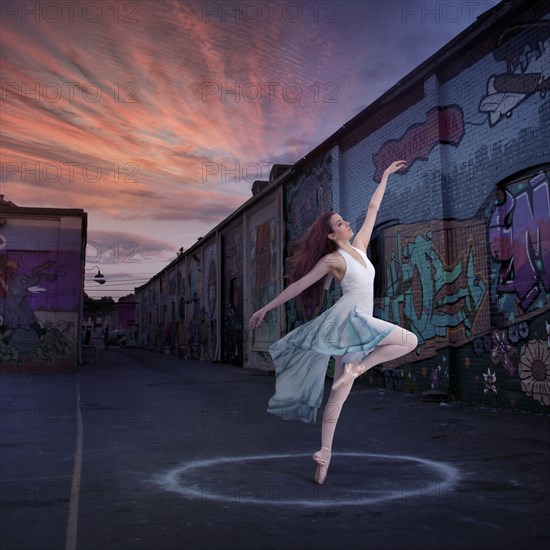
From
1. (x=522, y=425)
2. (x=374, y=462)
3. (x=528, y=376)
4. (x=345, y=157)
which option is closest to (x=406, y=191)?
(x=345, y=157)

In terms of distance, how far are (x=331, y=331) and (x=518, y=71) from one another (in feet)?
23.0

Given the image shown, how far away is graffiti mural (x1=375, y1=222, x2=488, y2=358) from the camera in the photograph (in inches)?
398

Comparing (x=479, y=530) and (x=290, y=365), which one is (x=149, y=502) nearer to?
(x=290, y=365)

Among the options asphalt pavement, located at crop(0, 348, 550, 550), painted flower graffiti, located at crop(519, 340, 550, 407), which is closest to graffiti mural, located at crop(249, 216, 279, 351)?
asphalt pavement, located at crop(0, 348, 550, 550)

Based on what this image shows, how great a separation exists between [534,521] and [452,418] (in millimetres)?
4916

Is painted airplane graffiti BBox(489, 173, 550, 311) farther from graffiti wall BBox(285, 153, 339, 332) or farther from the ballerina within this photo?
graffiti wall BBox(285, 153, 339, 332)

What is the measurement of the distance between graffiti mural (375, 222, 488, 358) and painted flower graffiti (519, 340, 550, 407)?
44.5 inches

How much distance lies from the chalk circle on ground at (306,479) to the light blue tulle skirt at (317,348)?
1.91 ft

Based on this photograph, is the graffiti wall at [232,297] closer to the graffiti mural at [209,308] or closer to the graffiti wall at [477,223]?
the graffiti mural at [209,308]

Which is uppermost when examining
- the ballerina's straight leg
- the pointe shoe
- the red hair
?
the red hair

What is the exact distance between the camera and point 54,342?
A: 69.7 ft

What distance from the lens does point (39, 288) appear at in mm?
21375

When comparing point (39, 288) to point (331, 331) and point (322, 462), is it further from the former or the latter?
point (331, 331)

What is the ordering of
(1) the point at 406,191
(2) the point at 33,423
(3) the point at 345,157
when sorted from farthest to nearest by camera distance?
1. (3) the point at 345,157
2. (1) the point at 406,191
3. (2) the point at 33,423
